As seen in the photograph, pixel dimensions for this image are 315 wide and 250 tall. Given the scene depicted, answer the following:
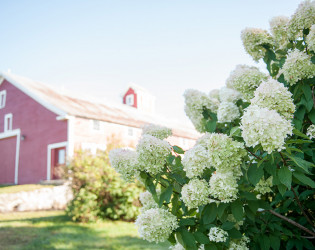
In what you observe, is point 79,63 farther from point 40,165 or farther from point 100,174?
point 40,165

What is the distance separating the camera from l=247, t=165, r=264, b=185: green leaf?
151 cm

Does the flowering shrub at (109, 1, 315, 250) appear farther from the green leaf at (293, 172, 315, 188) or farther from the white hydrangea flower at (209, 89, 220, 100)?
the white hydrangea flower at (209, 89, 220, 100)

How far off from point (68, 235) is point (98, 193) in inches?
68.1

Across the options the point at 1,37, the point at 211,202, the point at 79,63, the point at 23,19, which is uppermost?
the point at 1,37

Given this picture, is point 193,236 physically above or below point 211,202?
below

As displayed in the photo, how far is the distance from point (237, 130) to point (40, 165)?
16185 mm

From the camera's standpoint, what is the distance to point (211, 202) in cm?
186

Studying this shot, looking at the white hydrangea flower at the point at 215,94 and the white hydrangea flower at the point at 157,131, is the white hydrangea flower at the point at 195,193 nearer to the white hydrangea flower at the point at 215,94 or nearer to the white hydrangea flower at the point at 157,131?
the white hydrangea flower at the point at 157,131

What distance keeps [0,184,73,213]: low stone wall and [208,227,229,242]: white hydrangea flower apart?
28.6 ft

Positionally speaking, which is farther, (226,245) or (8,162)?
(8,162)

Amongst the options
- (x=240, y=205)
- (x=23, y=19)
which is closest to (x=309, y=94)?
(x=240, y=205)

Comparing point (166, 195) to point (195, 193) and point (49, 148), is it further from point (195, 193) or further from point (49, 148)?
point (49, 148)

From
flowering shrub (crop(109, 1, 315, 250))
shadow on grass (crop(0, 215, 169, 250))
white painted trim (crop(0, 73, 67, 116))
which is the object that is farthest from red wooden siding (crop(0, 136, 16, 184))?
flowering shrub (crop(109, 1, 315, 250))

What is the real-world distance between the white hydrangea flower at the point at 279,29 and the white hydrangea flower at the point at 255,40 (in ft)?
0.24
